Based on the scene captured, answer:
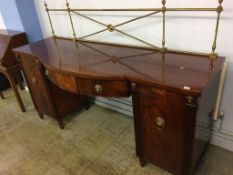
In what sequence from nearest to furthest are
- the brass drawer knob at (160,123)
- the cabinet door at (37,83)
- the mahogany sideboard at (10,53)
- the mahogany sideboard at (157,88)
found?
the mahogany sideboard at (157,88)
the brass drawer knob at (160,123)
the cabinet door at (37,83)
the mahogany sideboard at (10,53)

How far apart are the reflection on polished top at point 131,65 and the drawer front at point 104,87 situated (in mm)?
47

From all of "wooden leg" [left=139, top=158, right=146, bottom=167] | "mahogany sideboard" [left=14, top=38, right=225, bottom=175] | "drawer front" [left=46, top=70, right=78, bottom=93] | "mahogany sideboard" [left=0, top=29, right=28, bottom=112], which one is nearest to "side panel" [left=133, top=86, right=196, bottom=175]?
"mahogany sideboard" [left=14, top=38, right=225, bottom=175]

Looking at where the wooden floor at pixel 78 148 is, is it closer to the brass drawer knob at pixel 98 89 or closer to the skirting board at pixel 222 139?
the skirting board at pixel 222 139

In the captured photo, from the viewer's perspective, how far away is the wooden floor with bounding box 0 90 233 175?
5.07 feet

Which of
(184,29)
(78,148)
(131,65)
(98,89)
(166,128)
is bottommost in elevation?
(78,148)

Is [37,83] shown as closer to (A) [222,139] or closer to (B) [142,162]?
(B) [142,162]

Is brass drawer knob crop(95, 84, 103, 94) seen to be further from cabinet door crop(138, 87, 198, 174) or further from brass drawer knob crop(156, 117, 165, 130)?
brass drawer knob crop(156, 117, 165, 130)

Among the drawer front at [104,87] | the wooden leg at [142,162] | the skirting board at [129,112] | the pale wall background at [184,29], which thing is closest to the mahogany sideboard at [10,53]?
the pale wall background at [184,29]

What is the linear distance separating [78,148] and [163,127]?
89 cm

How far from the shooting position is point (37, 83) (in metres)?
1.88

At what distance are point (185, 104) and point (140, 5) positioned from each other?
0.83m

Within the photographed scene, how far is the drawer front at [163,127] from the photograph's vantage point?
3.58 feet

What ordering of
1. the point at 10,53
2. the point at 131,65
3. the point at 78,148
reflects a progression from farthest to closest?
the point at 10,53, the point at 78,148, the point at 131,65

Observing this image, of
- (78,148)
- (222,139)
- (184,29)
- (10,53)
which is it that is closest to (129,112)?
(78,148)
